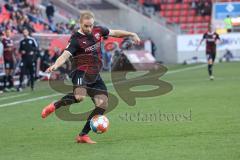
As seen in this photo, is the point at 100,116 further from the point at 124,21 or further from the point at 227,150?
the point at 124,21

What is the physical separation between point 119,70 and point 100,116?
23.6m

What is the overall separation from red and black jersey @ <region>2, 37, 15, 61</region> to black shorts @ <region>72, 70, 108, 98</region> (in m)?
13.0

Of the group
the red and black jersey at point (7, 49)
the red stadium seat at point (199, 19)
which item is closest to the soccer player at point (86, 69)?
the red and black jersey at point (7, 49)

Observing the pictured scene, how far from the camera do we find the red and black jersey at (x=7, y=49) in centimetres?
2350

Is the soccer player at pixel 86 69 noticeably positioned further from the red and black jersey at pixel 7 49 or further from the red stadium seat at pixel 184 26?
the red stadium seat at pixel 184 26

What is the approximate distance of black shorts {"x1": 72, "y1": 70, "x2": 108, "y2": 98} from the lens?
1076cm

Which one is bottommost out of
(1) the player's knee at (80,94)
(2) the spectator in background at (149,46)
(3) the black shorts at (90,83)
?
(2) the spectator in background at (149,46)

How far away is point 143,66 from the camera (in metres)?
35.4

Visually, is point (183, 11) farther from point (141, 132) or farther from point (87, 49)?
point (87, 49)

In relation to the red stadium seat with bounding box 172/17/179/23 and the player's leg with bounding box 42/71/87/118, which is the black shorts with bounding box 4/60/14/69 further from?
the red stadium seat with bounding box 172/17/179/23

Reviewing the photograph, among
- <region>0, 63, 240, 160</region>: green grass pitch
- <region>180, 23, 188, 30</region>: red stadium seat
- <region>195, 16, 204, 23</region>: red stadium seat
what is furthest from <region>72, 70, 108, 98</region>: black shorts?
<region>195, 16, 204, 23</region>: red stadium seat

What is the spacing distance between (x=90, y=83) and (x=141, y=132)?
1410 millimetres

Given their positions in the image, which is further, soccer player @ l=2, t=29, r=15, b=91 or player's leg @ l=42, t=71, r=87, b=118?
soccer player @ l=2, t=29, r=15, b=91

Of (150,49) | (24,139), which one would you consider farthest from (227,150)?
(150,49)
